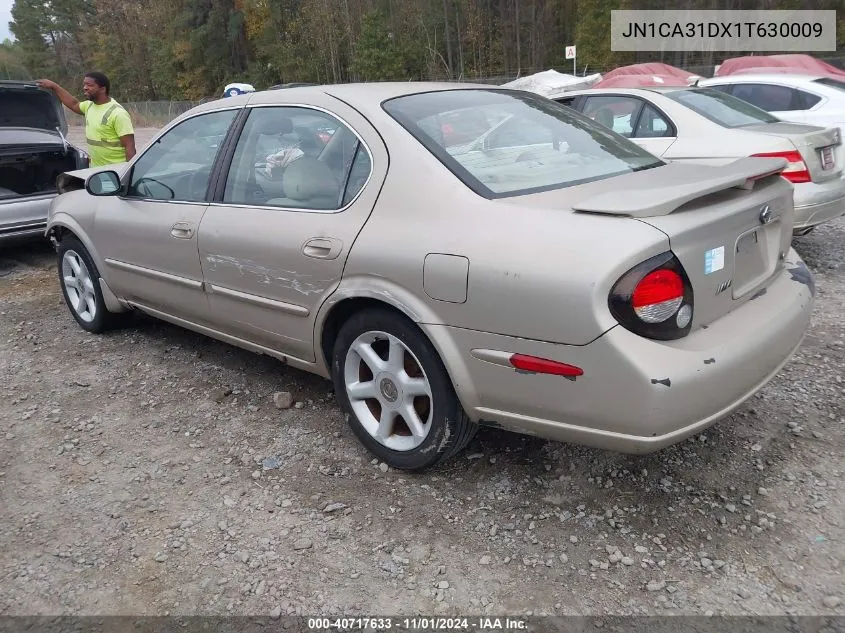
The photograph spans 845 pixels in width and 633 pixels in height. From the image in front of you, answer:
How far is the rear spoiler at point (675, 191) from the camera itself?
7.05 feet

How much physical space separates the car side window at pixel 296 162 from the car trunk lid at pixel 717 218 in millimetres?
1054

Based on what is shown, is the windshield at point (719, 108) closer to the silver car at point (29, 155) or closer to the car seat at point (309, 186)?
the car seat at point (309, 186)

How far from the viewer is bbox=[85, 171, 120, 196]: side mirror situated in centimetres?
399

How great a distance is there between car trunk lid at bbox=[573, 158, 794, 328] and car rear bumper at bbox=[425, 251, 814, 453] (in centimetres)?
11

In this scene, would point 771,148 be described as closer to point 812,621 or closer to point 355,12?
point 812,621

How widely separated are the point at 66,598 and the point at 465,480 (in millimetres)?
1488

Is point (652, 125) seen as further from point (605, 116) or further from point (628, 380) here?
point (628, 380)

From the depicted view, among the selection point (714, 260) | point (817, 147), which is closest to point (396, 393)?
point (714, 260)

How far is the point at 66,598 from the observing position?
88.7 inches

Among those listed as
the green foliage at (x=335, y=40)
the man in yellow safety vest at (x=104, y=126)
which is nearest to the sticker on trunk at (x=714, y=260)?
the man in yellow safety vest at (x=104, y=126)

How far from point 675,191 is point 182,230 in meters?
2.45

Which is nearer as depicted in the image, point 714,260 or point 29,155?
point 714,260

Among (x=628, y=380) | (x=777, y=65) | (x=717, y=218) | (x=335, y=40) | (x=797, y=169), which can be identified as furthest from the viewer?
(x=335, y=40)

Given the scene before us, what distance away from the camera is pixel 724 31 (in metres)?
31.0
